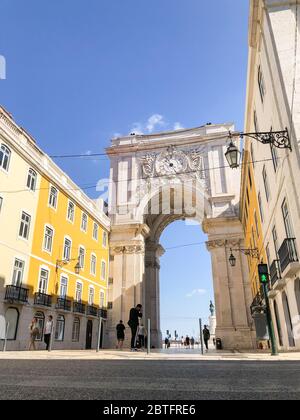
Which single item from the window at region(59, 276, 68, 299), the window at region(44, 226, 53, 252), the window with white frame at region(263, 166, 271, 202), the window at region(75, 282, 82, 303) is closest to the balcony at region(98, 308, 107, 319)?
the window at region(75, 282, 82, 303)

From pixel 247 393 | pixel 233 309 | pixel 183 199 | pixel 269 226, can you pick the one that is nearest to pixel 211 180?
pixel 183 199

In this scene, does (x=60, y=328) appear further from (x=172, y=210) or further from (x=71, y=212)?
(x=172, y=210)

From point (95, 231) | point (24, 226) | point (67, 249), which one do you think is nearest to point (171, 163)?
point (95, 231)

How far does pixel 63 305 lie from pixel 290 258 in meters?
15.9

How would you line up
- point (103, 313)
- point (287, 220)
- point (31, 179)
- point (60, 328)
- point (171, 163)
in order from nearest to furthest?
point (287, 220), point (31, 179), point (60, 328), point (103, 313), point (171, 163)

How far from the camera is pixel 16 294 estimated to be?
18375mm

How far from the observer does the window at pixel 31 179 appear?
2127cm

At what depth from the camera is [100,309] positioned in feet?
94.7

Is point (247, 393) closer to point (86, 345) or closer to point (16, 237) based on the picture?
point (16, 237)

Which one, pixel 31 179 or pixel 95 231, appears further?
pixel 95 231

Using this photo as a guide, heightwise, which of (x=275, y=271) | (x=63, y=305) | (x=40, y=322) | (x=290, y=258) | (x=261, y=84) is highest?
(x=261, y=84)

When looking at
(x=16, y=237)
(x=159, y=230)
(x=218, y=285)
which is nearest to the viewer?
(x=16, y=237)

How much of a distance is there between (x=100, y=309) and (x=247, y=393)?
2789 centimetres

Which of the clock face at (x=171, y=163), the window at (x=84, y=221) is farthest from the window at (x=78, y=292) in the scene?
the clock face at (x=171, y=163)
